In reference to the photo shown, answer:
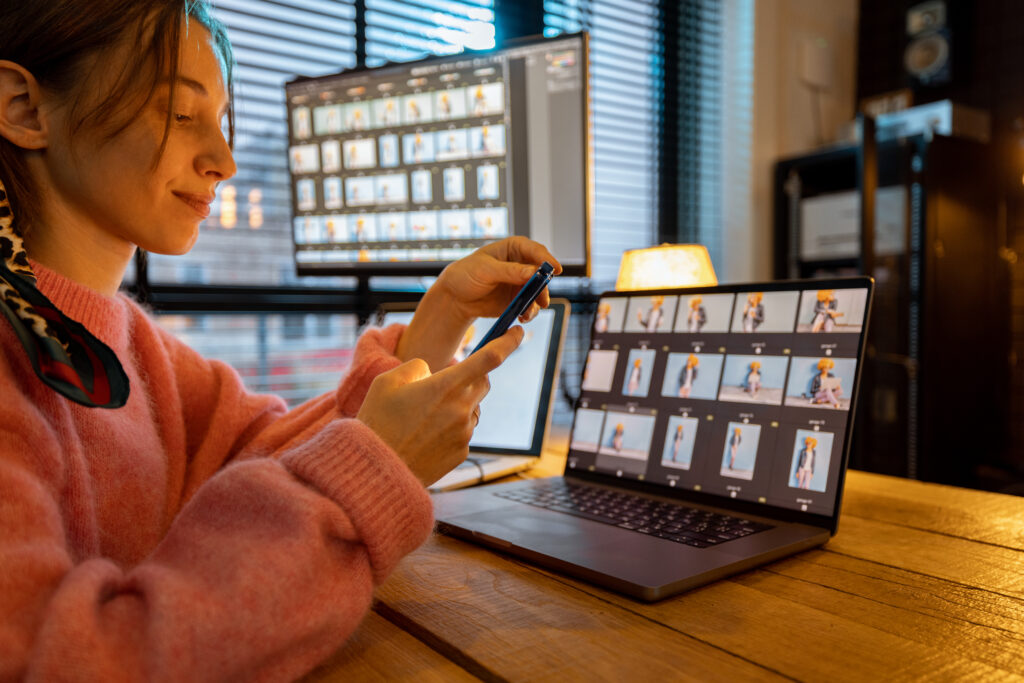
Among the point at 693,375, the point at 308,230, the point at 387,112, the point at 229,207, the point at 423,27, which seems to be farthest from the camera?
the point at 423,27

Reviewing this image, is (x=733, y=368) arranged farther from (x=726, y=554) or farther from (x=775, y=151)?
(x=775, y=151)

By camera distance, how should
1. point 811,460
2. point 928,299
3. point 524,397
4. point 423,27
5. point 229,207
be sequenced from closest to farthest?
point 811,460, point 524,397, point 229,207, point 423,27, point 928,299

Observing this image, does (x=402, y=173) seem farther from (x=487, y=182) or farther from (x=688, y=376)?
(x=688, y=376)

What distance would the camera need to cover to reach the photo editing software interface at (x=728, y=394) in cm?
63

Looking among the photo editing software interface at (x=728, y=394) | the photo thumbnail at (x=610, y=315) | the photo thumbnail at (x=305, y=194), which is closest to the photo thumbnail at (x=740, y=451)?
the photo editing software interface at (x=728, y=394)

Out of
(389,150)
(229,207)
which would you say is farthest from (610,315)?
(229,207)

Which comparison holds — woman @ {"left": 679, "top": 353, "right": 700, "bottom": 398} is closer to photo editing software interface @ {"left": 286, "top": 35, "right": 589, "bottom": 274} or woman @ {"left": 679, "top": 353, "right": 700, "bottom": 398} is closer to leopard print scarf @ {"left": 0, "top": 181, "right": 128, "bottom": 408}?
photo editing software interface @ {"left": 286, "top": 35, "right": 589, "bottom": 274}

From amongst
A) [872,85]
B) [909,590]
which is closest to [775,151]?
[872,85]

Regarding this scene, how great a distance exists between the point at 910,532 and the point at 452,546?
0.42 metres

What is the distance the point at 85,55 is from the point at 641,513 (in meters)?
0.61

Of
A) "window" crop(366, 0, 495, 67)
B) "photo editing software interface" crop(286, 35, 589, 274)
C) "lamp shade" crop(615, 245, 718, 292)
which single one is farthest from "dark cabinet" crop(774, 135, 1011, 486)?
"photo editing software interface" crop(286, 35, 589, 274)

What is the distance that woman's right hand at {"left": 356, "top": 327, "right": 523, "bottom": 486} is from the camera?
1.52 feet

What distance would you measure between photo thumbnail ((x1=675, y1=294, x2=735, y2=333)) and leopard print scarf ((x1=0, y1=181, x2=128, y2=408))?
55 cm

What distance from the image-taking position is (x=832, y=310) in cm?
66
